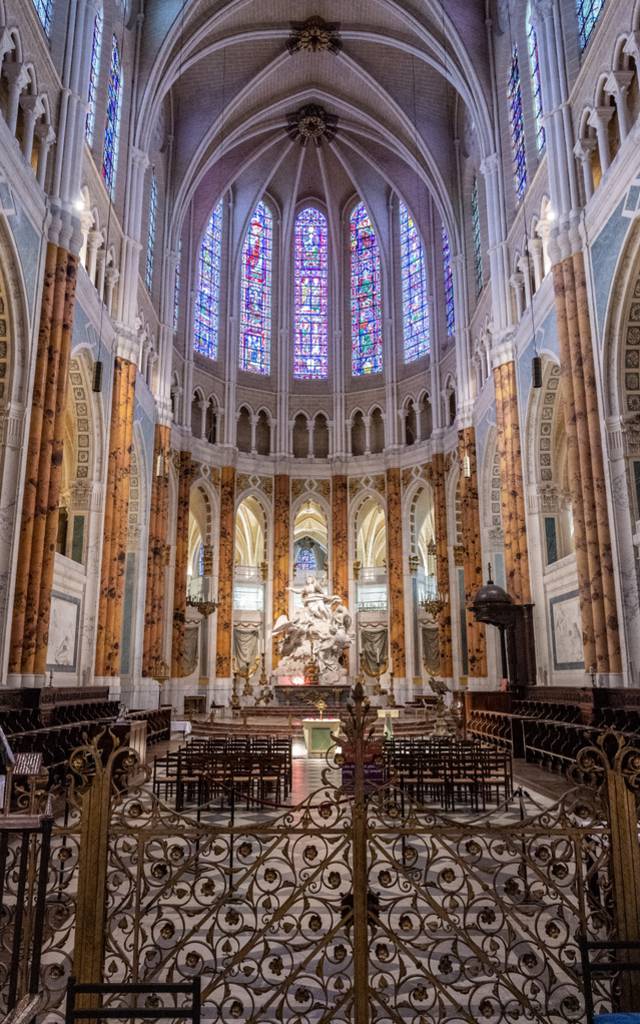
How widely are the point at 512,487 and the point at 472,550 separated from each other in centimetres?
491

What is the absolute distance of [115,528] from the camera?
18.8m

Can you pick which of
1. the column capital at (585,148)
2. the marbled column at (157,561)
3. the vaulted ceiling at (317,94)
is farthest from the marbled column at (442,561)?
the column capital at (585,148)

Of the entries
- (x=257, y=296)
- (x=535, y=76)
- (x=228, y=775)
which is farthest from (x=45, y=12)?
(x=257, y=296)

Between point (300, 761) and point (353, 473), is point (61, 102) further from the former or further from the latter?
point (353, 473)

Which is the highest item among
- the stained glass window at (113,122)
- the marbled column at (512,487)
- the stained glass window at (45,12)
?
the stained glass window at (113,122)

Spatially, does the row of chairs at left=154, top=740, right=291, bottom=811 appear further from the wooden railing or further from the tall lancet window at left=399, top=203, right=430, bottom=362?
the tall lancet window at left=399, top=203, right=430, bottom=362

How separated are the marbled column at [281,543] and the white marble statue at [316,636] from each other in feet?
6.19

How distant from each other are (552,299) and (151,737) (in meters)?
13.4

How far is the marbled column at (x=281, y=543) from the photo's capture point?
2967 cm

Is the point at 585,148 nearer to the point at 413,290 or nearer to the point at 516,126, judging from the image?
the point at 516,126

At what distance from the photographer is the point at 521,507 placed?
19.2 m

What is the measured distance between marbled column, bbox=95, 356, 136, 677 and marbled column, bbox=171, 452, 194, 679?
7.63m

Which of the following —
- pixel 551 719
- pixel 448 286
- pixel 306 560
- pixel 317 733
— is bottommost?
pixel 317 733

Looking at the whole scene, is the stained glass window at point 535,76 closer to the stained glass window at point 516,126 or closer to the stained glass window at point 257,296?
the stained glass window at point 516,126
